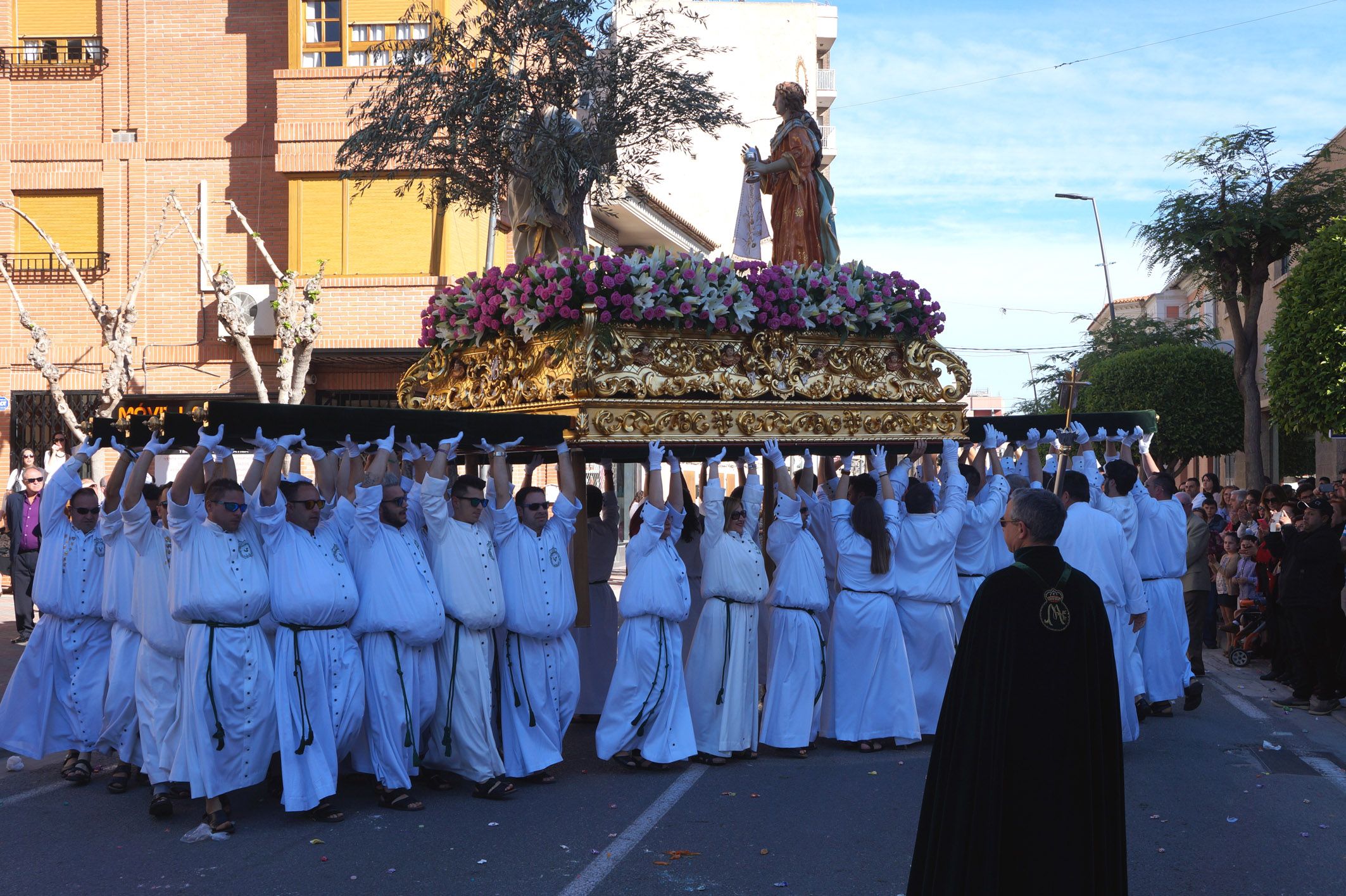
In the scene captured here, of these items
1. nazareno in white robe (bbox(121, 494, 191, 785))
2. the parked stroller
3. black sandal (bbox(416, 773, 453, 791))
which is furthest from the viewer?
the parked stroller

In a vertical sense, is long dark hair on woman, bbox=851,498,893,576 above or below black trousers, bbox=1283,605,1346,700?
above

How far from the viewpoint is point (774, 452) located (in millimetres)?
7957

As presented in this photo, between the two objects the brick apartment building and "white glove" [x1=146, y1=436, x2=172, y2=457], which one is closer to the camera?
"white glove" [x1=146, y1=436, x2=172, y2=457]

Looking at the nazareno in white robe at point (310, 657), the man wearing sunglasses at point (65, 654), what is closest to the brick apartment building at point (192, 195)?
the man wearing sunglasses at point (65, 654)

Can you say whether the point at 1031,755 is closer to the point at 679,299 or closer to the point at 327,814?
the point at 327,814

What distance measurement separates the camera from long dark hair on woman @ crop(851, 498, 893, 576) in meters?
8.32

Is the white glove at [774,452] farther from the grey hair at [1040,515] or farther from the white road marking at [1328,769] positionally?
the white road marking at [1328,769]

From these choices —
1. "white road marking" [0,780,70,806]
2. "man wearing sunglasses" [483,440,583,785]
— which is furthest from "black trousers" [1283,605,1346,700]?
"white road marking" [0,780,70,806]

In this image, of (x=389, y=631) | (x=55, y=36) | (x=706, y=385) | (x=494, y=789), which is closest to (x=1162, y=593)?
(x=706, y=385)

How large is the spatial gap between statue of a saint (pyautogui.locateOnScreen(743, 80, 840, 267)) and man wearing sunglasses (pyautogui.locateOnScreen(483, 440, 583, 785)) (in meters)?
2.79

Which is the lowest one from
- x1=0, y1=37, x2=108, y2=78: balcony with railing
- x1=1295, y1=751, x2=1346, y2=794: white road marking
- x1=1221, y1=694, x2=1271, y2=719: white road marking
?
x1=1221, y1=694, x2=1271, y2=719: white road marking

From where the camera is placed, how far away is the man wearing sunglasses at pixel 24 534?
1253 cm

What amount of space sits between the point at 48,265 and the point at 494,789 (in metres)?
16.9

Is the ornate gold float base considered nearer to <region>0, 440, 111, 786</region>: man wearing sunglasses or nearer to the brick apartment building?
<region>0, 440, 111, 786</region>: man wearing sunglasses
